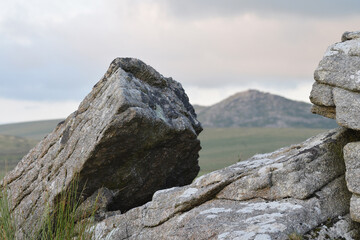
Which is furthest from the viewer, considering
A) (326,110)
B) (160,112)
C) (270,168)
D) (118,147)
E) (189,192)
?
(160,112)

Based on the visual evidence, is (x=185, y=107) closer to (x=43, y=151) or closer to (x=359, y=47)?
(x=43, y=151)

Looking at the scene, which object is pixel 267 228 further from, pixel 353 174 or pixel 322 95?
pixel 322 95

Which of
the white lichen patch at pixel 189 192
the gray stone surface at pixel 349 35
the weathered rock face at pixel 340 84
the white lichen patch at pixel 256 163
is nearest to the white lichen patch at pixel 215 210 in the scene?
the white lichen patch at pixel 189 192

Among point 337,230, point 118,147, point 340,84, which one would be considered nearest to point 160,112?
point 118,147

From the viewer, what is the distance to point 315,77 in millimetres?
9992

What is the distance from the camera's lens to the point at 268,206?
9.17 metres

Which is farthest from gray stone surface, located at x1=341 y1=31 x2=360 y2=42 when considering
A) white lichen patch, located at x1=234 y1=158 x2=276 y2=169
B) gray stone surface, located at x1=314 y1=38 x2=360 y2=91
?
white lichen patch, located at x1=234 y1=158 x2=276 y2=169

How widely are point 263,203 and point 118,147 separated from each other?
399cm

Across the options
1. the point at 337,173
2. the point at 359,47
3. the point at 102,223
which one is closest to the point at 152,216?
the point at 102,223

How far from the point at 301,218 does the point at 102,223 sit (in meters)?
4.90

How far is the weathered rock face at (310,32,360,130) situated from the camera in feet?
30.4

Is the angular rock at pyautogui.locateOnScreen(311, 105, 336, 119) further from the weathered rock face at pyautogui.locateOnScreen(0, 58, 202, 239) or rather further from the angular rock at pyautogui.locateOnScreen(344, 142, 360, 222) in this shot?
the weathered rock face at pyautogui.locateOnScreen(0, 58, 202, 239)

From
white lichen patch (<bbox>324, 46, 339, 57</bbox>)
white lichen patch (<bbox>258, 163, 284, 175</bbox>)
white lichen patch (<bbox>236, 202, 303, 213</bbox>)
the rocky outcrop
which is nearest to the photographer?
white lichen patch (<bbox>236, 202, 303, 213</bbox>)

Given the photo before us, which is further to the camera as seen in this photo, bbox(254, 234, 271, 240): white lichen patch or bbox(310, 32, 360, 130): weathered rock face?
bbox(310, 32, 360, 130): weathered rock face
